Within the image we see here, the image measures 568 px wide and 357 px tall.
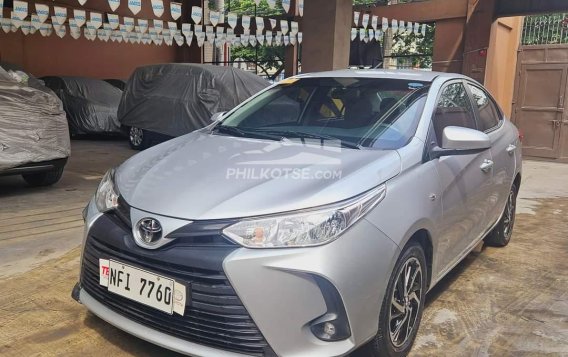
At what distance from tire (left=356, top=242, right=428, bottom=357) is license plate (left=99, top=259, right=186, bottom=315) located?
899 mm

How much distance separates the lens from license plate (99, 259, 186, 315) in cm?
210

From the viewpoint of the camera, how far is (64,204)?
5.47 meters

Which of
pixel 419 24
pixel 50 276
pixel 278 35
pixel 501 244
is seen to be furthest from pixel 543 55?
pixel 50 276

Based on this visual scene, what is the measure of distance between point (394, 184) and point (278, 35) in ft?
41.0

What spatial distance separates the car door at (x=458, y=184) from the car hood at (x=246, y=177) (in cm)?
52

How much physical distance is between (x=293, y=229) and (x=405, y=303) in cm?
85

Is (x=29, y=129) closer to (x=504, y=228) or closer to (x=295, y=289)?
(x=295, y=289)

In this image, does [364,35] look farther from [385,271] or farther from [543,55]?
[385,271]

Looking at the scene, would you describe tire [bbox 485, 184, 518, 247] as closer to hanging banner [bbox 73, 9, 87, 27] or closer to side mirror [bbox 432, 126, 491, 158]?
side mirror [bbox 432, 126, 491, 158]

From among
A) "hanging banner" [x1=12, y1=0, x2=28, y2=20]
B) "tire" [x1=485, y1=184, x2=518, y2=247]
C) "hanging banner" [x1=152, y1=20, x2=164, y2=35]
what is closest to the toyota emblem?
"tire" [x1=485, y1=184, x2=518, y2=247]

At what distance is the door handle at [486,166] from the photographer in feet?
11.3

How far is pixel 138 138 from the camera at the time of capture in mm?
10219

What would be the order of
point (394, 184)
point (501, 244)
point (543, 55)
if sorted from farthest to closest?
1. point (543, 55)
2. point (501, 244)
3. point (394, 184)

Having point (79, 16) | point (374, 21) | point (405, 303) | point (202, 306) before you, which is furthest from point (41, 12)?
point (405, 303)
